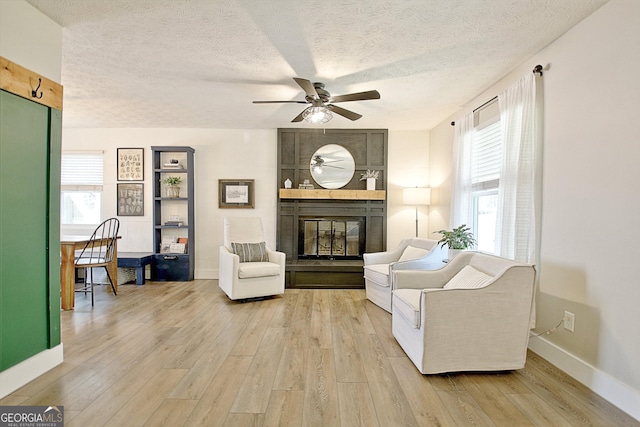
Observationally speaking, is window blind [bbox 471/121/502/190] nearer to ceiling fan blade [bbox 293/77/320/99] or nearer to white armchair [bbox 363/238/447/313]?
white armchair [bbox 363/238/447/313]

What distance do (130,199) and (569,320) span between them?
19.4 feet

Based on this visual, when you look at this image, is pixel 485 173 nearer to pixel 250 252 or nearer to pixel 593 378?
pixel 593 378

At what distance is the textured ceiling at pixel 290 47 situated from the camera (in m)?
2.09

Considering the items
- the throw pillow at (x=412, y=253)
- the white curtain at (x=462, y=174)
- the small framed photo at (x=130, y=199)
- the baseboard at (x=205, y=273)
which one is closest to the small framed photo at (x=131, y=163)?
the small framed photo at (x=130, y=199)

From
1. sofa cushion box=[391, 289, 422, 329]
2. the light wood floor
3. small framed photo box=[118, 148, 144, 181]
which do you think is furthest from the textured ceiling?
the light wood floor

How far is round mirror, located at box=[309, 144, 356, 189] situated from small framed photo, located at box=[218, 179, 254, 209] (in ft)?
3.69

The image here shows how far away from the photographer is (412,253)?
4.09 metres

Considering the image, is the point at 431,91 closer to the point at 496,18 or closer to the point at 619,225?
the point at 496,18

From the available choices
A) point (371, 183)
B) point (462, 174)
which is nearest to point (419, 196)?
point (371, 183)

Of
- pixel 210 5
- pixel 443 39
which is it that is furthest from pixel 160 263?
pixel 443 39

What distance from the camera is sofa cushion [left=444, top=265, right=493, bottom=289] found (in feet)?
7.85

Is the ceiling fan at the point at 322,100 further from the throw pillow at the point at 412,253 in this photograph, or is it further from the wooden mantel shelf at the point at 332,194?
the throw pillow at the point at 412,253

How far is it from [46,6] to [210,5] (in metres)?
1.11

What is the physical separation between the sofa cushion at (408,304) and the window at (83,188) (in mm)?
5092
